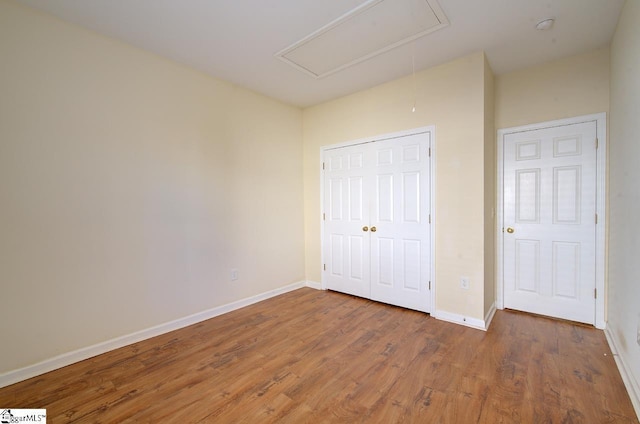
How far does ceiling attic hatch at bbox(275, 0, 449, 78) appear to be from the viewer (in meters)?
2.06

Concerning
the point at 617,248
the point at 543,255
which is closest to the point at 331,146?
the point at 543,255

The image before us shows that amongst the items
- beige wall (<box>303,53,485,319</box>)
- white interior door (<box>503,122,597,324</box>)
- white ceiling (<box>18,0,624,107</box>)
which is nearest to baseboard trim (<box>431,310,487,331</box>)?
beige wall (<box>303,53,485,319</box>)

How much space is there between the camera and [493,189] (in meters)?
3.08

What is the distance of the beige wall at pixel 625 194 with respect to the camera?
1.72 metres

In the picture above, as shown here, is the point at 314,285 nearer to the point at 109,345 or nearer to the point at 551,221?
the point at 109,345

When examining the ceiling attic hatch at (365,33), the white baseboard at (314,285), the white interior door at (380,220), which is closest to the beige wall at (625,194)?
the ceiling attic hatch at (365,33)

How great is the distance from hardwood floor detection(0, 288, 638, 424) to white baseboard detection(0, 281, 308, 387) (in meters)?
0.06

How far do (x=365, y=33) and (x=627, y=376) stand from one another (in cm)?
318

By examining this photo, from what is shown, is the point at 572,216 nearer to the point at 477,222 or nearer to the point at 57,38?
the point at 477,222

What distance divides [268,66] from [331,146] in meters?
1.36

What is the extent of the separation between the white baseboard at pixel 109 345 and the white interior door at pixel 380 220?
1.38 meters

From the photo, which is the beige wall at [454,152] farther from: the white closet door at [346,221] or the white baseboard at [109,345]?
the white baseboard at [109,345]

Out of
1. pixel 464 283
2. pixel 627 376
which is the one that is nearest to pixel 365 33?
pixel 464 283

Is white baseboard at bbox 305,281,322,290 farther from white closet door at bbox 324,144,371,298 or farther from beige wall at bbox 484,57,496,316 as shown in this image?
beige wall at bbox 484,57,496,316
